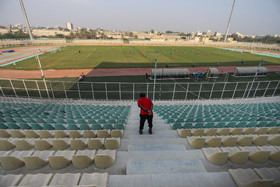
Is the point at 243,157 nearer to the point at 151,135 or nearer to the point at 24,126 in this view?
the point at 151,135

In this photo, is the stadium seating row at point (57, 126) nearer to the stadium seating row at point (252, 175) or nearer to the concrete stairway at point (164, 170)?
the concrete stairway at point (164, 170)

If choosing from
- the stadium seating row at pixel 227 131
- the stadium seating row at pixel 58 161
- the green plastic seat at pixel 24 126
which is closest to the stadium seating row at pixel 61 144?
the stadium seating row at pixel 58 161

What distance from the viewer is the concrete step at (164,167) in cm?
309

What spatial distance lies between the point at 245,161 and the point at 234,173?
0.97 metres

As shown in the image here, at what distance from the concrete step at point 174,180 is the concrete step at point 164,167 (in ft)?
1.21

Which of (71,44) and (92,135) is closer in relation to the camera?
(92,135)

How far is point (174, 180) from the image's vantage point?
8.82ft

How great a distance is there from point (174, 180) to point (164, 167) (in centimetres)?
55

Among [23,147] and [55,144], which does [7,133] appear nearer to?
[23,147]

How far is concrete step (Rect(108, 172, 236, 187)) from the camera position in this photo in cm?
261

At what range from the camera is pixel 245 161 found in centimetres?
335

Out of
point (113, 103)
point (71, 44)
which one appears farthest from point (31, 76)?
point (71, 44)

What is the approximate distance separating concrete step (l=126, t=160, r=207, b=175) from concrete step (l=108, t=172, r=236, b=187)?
37 cm

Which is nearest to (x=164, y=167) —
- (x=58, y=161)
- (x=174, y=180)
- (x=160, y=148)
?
(x=174, y=180)
